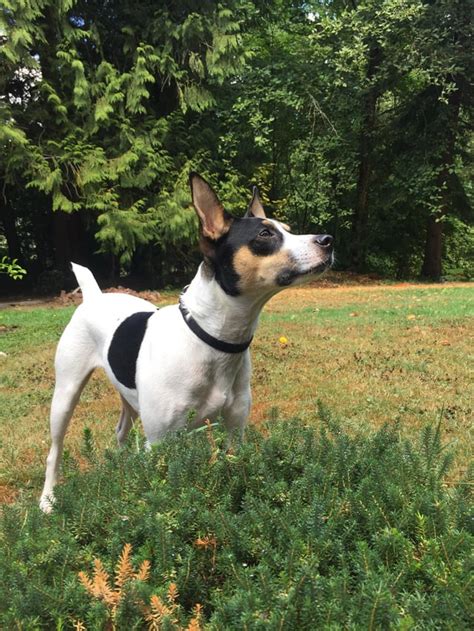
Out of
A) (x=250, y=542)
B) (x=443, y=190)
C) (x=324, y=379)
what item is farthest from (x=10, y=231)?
(x=250, y=542)

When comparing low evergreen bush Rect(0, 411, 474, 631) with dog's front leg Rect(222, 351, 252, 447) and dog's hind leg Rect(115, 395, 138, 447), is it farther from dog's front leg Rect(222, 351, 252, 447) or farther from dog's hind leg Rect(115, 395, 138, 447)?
dog's hind leg Rect(115, 395, 138, 447)

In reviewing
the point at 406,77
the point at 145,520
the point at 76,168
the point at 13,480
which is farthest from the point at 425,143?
the point at 145,520

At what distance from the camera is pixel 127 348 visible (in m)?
3.31

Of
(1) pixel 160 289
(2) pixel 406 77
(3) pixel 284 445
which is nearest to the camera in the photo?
(3) pixel 284 445

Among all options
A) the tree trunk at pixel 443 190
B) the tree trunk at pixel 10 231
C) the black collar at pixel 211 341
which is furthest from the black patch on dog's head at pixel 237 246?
the tree trunk at pixel 10 231

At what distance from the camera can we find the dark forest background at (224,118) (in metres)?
15.5

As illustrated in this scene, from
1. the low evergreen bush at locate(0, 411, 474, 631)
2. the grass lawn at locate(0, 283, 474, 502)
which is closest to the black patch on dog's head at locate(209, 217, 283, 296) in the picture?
the grass lawn at locate(0, 283, 474, 502)

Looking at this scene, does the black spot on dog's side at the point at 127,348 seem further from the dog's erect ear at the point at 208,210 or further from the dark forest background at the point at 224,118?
the dark forest background at the point at 224,118

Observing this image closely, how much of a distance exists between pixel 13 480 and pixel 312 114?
18.0 metres

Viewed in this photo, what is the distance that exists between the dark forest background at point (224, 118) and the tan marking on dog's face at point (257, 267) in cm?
1296

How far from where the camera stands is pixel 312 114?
19.5 m

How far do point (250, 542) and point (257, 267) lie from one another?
1.52m

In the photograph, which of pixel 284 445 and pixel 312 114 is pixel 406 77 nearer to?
pixel 312 114

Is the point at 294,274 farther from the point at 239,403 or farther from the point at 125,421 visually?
the point at 125,421
